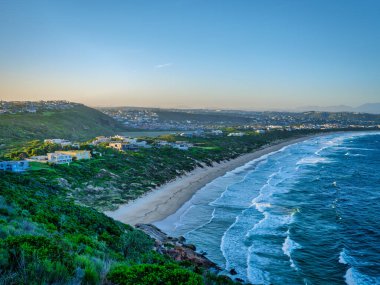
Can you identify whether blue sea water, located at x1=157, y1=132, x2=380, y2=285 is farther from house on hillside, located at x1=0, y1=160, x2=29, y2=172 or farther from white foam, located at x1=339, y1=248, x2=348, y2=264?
house on hillside, located at x1=0, y1=160, x2=29, y2=172

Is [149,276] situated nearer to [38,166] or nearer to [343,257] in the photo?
[343,257]

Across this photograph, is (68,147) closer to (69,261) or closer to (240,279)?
(240,279)

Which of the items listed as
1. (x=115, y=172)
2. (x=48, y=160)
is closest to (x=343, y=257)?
(x=115, y=172)

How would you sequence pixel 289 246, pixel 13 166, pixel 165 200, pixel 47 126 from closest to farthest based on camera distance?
pixel 289 246, pixel 165 200, pixel 13 166, pixel 47 126

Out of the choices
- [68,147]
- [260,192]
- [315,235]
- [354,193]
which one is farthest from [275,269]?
[68,147]

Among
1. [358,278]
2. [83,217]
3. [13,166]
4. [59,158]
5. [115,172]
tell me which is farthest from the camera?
[59,158]

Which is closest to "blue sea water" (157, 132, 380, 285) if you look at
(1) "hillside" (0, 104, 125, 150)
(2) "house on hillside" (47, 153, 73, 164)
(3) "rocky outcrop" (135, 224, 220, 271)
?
(3) "rocky outcrop" (135, 224, 220, 271)
